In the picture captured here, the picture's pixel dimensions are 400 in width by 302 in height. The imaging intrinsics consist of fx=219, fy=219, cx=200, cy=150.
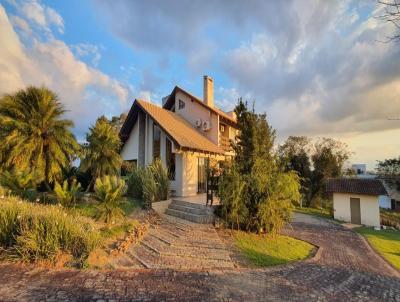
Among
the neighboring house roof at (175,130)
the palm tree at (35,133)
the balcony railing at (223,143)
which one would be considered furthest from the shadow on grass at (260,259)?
the balcony railing at (223,143)

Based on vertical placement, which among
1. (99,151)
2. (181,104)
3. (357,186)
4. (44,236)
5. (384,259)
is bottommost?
(384,259)

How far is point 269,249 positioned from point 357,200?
→ 16.1 meters

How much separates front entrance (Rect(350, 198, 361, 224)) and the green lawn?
13.3m

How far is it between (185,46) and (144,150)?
8.19 metres

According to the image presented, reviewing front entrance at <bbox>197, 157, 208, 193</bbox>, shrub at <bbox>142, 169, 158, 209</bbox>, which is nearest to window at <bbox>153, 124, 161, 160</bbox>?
front entrance at <bbox>197, 157, 208, 193</bbox>

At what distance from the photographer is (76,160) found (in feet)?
46.5

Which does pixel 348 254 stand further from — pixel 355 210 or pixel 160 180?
pixel 355 210

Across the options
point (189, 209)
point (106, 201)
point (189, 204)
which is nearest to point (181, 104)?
point (189, 204)

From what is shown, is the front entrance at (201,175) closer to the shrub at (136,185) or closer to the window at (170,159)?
the window at (170,159)

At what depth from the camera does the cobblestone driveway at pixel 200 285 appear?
14.4 feet

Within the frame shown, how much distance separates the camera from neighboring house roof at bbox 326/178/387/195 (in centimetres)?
1851

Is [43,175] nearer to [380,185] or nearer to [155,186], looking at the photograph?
[155,186]

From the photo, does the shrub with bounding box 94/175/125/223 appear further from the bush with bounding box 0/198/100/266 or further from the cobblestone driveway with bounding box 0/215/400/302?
the cobblestone driveway with bounding box 0/215/400/302

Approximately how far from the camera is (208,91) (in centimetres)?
2058
